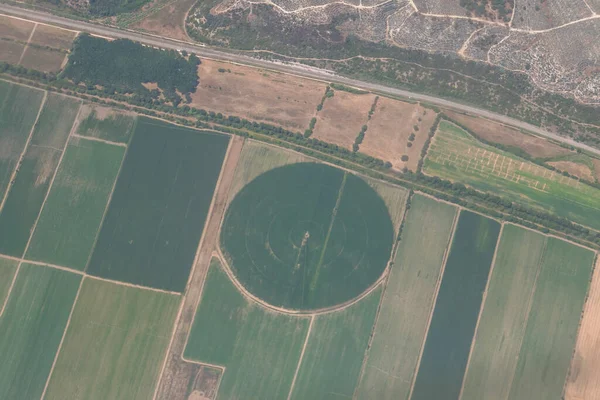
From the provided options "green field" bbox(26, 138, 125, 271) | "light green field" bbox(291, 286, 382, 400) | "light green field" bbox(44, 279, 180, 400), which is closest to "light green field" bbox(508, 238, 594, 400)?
"light green field" bbox(291, 286, 382, 400)

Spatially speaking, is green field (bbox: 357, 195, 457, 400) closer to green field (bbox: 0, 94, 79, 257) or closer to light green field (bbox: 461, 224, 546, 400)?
light green field (bbox: 461, 224, 546, 400)

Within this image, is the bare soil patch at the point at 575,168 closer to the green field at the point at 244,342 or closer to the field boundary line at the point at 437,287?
the field boundary line at the point at 437,287

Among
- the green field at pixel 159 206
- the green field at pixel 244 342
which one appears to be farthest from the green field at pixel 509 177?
the green field at pixel 159 206

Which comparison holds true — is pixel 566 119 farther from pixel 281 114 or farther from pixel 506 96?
pixel 281 114

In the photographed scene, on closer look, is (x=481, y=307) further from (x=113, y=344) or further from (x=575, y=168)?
(x=113, y=344)

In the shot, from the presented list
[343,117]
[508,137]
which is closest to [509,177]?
[508,137]
